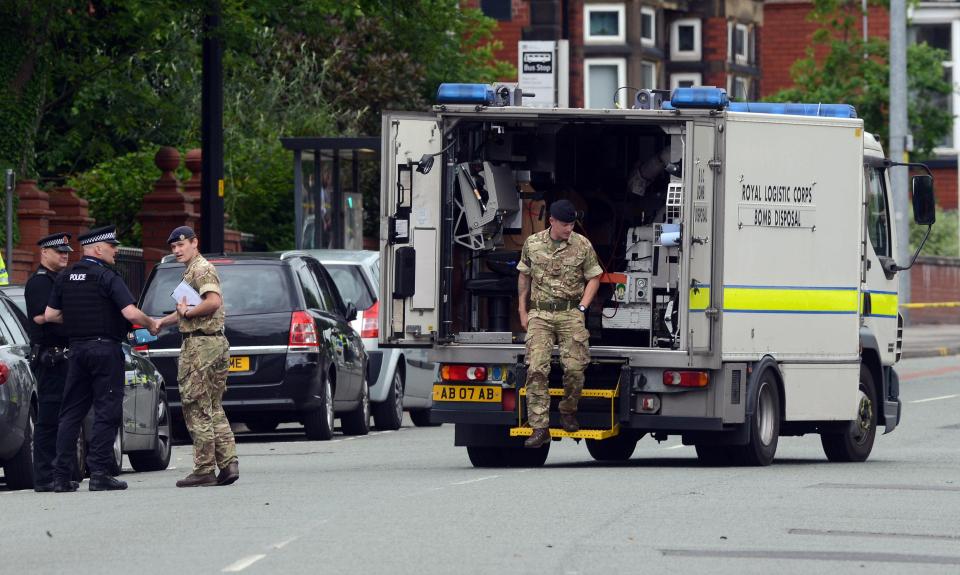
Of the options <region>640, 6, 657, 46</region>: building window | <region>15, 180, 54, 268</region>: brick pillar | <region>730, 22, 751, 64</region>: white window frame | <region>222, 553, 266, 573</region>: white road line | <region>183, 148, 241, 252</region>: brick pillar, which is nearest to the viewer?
<region>222, 553, 266, 573</region>: white road line

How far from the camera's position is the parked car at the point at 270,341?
19.5 metres

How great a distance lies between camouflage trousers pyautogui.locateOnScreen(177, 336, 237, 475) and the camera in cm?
1466

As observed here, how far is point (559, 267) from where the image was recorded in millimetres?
15500

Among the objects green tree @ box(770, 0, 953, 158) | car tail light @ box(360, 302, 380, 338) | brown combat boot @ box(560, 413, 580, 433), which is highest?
→ green tree @ box(770, 0, 953, 158)

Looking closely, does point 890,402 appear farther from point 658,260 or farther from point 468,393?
point 468,393

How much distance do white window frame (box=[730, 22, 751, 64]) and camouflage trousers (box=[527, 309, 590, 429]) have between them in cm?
4079

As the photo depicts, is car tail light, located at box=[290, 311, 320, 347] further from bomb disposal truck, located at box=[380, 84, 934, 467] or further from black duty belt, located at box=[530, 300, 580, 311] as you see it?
black duty belt, located at box=[530, 300, 580, 311]

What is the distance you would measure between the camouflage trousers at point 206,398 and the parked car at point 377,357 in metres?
7.05

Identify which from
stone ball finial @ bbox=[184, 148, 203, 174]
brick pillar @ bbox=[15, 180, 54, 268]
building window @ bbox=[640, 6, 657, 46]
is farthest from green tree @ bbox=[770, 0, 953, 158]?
brick pillar @ bbox=[15, 180, 54, 268]

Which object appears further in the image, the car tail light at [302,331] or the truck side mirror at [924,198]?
the car tail light at [302,331]

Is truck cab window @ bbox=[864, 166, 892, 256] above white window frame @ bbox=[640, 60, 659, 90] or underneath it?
underneath

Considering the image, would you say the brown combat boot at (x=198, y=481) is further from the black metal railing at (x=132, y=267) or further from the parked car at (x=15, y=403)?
the black metal railing at (x=132, y=267)

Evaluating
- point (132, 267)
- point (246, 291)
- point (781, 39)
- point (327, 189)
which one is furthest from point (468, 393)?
point (781, 39)

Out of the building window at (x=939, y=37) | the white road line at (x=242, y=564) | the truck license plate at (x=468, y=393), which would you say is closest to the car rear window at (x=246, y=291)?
the truck license plate at (x=468, y=393)
